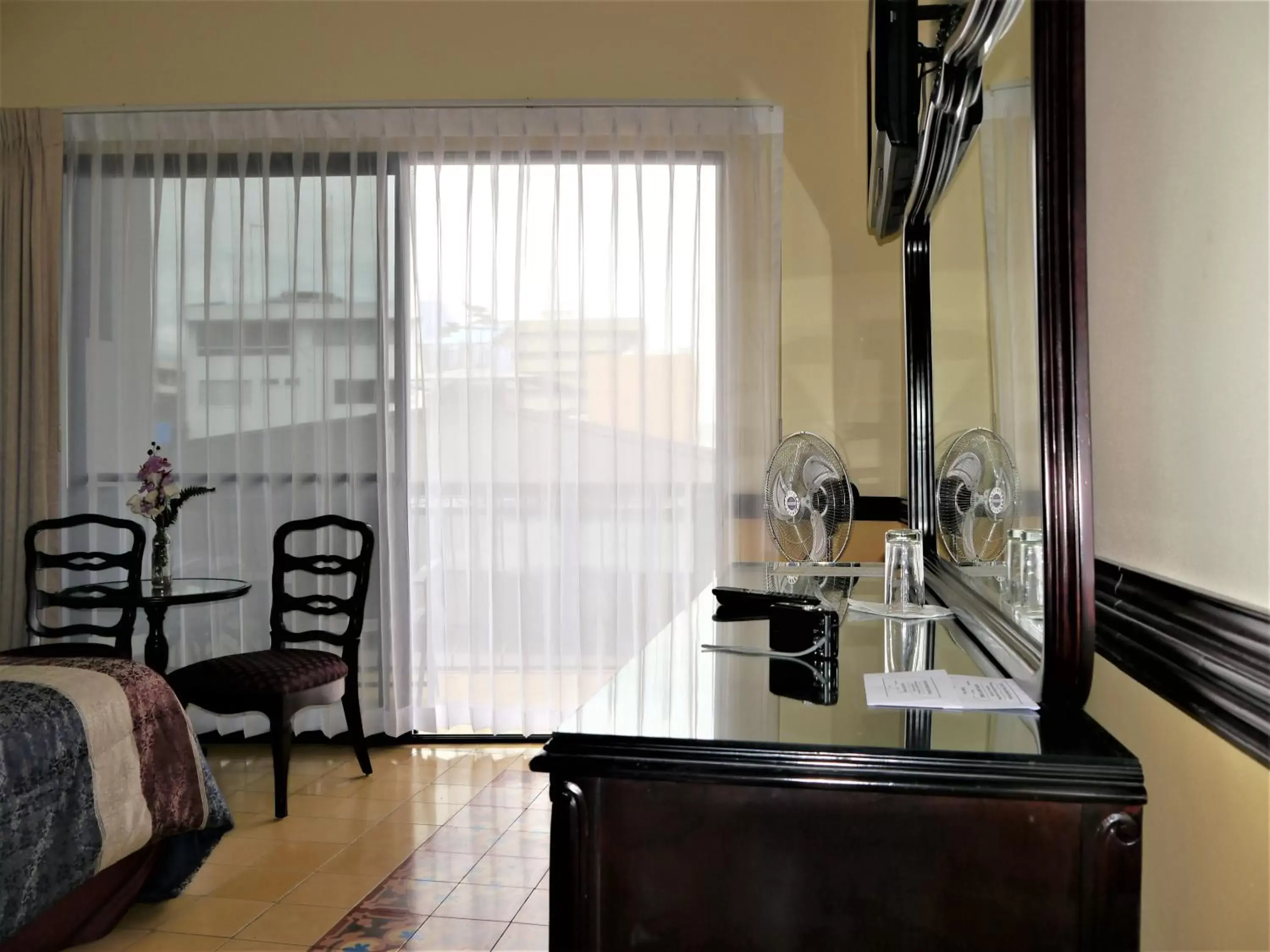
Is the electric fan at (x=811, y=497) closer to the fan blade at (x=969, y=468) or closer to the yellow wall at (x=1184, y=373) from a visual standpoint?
the fan blade at (x=969, y=468)

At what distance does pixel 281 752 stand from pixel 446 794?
0.59 metres

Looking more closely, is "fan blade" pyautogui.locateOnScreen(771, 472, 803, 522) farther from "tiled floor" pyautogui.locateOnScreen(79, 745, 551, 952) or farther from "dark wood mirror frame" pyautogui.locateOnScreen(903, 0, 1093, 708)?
"dark wood mirror frame" pyautogui.locateOnScreen(903, 0, 1093, 708)

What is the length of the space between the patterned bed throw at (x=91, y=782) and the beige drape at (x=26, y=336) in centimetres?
149

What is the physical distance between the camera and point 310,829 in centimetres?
329

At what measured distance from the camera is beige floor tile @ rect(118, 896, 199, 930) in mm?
2578

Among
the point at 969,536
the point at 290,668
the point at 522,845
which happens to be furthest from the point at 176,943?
the point at 969,536

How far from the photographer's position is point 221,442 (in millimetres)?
4250

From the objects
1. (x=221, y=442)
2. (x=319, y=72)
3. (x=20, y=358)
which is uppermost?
(x=319, y=72)

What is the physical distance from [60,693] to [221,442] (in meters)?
2.01

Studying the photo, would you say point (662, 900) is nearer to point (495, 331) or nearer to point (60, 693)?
point (60, 693)

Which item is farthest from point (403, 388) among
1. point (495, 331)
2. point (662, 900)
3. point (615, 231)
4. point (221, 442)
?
point (662, 900)

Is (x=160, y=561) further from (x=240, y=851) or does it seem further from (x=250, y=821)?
(x=240, y=851)

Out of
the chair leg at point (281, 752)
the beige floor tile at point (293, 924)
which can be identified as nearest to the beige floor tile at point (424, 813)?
the chair leg at point (281, 752)

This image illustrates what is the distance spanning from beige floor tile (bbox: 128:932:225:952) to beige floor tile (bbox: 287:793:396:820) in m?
0.88
